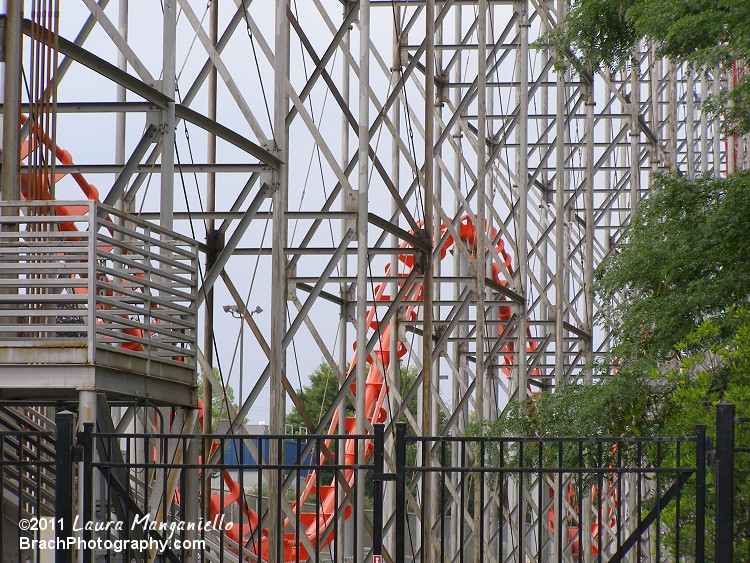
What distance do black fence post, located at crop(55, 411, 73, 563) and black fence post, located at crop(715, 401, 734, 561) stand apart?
3.86 m

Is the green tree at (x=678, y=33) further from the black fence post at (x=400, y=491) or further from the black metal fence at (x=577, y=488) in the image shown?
the black fence post at (x=400, y=491)

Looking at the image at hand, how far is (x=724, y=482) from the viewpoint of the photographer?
7.94m

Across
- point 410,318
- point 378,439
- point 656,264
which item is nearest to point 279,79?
point 656,264

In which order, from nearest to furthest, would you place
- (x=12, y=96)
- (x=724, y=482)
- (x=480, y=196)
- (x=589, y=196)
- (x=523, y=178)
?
1. (x=724, y=482)
2. (x=12, y=96)
3. (x=480, y=196)
4. (x=523, y=178)
5. (x=589, y=196)

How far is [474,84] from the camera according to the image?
23922 mm

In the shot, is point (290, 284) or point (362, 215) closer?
point (362, 215)

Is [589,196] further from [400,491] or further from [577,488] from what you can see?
[400,491]

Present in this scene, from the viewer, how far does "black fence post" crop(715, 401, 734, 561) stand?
7863mm

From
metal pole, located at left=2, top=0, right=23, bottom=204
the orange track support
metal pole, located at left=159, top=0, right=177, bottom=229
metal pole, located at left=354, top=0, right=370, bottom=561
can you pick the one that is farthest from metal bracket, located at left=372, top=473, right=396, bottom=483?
the orange track support

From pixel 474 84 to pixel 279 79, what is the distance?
919cm

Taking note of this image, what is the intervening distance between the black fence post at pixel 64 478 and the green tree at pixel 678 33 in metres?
7.46

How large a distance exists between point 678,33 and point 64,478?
318 inches

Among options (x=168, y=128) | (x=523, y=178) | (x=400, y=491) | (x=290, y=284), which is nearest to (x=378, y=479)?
(x=400, y=491)

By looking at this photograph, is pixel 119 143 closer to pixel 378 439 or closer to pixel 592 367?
pixel 592 367
